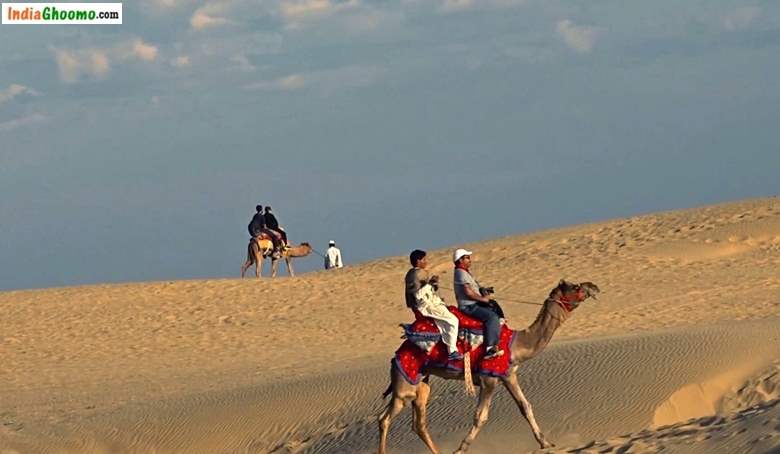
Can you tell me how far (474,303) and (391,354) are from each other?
10177mm

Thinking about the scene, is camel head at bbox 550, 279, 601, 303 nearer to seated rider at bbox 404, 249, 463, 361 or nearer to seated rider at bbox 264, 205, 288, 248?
seated rider at bbox 404, 249, 463, 361

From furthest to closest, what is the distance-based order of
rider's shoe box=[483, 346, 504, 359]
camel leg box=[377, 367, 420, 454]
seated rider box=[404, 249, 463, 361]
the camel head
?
1. camel leg box=[377, 367, 420, 454]
2. the camel head
3. rider's shoe box=[483, 346, 504, 359]
4. seated rider box=[404, 249, 463, 361]

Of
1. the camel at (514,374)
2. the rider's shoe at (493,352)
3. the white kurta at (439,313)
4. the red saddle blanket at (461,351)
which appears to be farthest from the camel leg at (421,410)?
the rider's shoe at (493,352)

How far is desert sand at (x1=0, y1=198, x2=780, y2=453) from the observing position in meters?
16.9

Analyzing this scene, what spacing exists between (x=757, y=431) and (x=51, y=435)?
10.7 m

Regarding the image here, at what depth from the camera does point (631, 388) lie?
56.7 feet

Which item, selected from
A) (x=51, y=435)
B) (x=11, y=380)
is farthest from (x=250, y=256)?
(x=51, y=435)

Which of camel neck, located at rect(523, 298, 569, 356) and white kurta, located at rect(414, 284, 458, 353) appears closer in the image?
white kurta, located at rect(414, 284, 458, 353)

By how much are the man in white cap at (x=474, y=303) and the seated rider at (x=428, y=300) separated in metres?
0.20

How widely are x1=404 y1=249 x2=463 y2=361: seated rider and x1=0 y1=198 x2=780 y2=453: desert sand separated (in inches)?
65.1

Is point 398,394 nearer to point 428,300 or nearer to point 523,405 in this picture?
point 428,300

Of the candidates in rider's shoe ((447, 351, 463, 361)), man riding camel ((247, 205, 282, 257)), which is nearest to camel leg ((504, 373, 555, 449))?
rider's shoe ((447, 351, 463, 361))

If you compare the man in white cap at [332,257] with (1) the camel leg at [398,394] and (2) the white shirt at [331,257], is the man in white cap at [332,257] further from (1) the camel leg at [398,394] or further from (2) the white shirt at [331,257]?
(1) the camel leg at [398,394]

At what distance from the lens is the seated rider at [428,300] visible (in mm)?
14414
